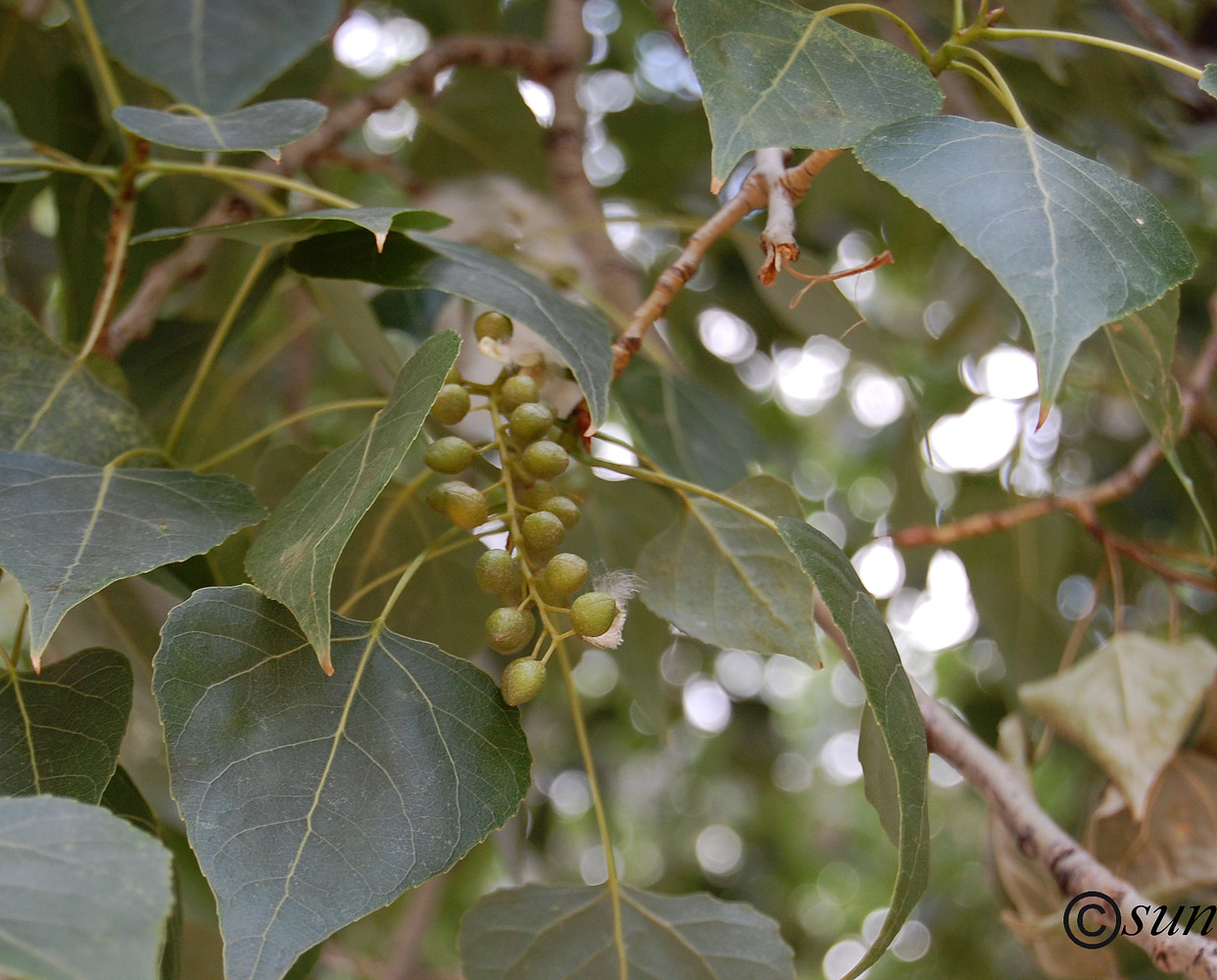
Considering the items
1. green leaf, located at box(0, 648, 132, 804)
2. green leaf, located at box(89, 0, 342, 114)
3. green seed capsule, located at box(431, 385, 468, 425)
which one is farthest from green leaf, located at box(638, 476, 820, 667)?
green leaf, located at box(89, 0, 342, 114)

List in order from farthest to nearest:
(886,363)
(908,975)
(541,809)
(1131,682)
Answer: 1. (908,975)
2. (541,809)
3. (886,363)
4. (1131,682)

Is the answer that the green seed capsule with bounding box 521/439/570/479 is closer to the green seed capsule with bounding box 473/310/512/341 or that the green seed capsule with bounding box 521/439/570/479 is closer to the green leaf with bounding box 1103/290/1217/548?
the green seed capsule with bounding box 473/310/512/341

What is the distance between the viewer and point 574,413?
49 cm

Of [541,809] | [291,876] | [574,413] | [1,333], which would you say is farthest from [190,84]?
[541,809]

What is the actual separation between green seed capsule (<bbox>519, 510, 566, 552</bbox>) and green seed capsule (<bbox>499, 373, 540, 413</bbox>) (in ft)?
0.21

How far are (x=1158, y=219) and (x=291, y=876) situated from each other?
16.1 inches

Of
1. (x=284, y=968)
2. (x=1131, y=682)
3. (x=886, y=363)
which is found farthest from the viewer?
(x=886, y=363)

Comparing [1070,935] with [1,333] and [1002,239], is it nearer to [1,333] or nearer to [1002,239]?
[1002,239]

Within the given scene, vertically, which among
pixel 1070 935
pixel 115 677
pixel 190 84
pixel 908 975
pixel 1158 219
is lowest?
pixel 908 975

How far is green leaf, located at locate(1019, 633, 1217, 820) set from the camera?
61cm

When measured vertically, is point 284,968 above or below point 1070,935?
above

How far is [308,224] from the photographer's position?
1.54 feet

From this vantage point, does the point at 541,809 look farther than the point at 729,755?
No

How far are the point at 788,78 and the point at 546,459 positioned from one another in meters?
0.19
